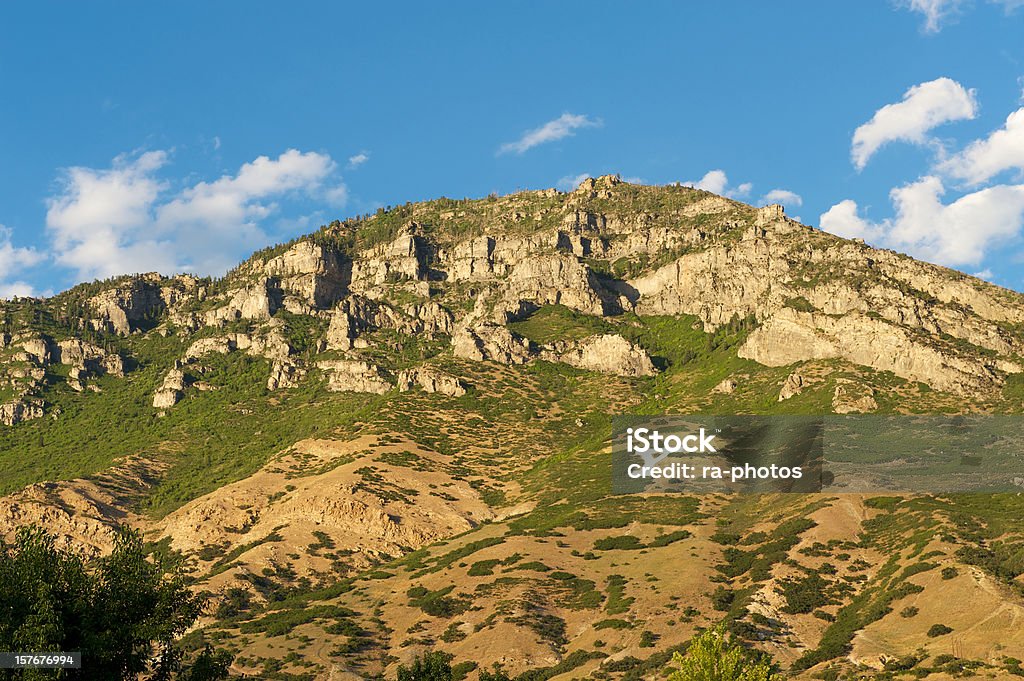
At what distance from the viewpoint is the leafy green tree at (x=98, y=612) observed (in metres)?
31.2

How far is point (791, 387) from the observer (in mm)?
173500

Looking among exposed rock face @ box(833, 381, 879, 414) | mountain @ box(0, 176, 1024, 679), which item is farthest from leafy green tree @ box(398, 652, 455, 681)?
exposed rock face @ box(833, 381, 879, 414)

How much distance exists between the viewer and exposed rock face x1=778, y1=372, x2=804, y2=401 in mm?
172500

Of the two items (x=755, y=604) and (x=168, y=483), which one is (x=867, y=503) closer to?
(x=755, y=604)

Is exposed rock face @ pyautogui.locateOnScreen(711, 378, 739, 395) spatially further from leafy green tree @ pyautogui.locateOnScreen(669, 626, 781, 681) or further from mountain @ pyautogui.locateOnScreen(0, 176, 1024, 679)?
leafy green tree @ pyautogui.locateOnScreen(669, 626, 781, 681)

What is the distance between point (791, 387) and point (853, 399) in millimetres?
17204

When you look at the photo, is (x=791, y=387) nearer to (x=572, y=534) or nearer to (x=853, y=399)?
(x=853, y=399)

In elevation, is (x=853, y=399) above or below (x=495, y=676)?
above

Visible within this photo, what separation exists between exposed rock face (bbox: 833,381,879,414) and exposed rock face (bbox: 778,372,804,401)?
9744 millimetres

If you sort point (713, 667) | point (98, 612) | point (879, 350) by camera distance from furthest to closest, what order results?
point (879, 350) < point (713, 667) < point (98, 612)

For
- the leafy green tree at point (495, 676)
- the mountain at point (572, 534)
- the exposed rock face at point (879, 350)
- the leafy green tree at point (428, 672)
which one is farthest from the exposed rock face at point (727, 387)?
the leafy green tree at point (428, 672)

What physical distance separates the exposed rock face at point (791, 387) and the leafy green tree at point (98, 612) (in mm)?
153013

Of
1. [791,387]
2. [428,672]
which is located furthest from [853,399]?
[428,672]

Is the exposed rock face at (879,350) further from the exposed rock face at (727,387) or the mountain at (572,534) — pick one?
the exposed rock face at (727,387)
